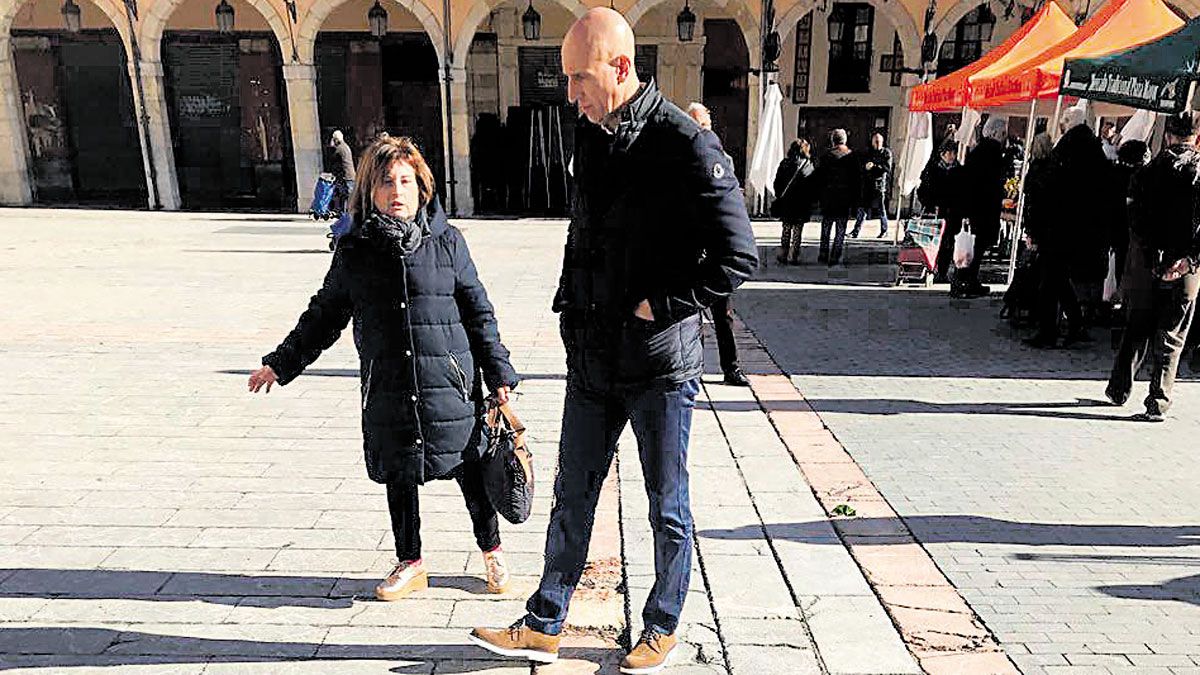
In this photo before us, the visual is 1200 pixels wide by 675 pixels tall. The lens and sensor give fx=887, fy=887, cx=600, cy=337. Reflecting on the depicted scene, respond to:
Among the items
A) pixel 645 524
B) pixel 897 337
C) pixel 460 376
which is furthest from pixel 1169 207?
pixel 460 376

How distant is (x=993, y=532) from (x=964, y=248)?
663 cm

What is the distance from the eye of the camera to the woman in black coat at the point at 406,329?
3.03 m

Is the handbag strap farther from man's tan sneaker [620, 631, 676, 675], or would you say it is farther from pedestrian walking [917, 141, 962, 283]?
pedestrian walking [917, 141, 962, 283]

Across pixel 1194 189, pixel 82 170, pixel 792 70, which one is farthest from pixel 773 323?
pixel 82 170

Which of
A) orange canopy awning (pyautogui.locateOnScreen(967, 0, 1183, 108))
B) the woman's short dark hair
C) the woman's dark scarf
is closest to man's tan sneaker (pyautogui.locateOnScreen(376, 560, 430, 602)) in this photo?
the woman's dark scarf

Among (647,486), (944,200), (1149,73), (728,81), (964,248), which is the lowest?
(964,248)

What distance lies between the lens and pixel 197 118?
20562 millimetres

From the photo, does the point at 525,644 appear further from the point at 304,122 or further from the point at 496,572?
the point at 304,122

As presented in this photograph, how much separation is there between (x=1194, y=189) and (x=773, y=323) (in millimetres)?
3728

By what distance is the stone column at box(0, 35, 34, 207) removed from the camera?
18.3 m

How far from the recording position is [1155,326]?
5723 mm

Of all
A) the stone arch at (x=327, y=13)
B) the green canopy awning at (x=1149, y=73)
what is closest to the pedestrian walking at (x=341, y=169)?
the stone arch at (x=327, y=13)

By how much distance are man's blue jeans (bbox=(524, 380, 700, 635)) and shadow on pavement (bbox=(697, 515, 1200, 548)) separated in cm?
105

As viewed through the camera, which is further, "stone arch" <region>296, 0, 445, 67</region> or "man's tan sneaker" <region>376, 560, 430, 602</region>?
"stone arch" <region>296, 0, 445, 67</region>
